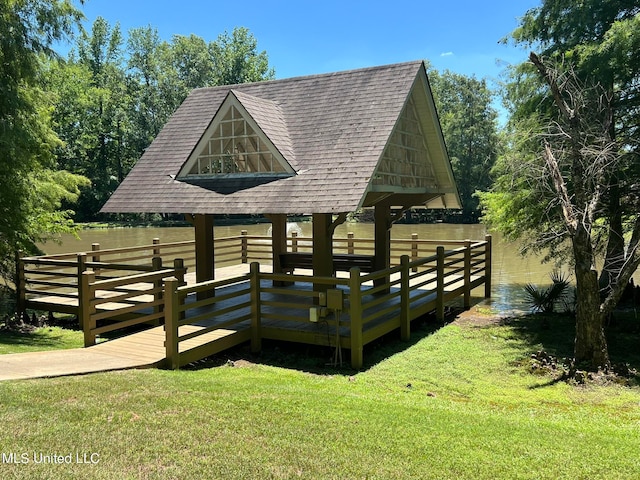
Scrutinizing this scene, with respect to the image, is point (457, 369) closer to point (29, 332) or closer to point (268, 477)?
point (268, 477)

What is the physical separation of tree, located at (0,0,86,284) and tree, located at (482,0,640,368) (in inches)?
349

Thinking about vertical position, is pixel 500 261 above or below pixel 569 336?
above

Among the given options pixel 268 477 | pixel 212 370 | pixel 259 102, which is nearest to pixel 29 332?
pixel 212 370

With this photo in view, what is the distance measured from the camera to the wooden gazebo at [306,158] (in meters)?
10.0

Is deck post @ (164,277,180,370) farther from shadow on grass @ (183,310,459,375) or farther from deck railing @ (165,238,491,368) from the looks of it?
shadow on grass @ (183,310,459,375)

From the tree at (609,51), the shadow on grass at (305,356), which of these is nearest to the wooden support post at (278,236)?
the shadow on grass at (305,356)

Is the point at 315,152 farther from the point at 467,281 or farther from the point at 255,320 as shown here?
the point at 467,281

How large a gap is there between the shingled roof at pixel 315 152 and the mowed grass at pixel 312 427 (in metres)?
3.52

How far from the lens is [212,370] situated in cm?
775

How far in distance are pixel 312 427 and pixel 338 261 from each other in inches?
307

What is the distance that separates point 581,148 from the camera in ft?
31.8

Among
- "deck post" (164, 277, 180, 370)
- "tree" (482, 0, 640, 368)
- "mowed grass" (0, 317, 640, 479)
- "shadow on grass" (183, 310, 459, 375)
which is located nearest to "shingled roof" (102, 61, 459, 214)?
"tree" (482, 0, 640, 368)

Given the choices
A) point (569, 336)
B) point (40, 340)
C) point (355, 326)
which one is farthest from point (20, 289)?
point (569, 336)

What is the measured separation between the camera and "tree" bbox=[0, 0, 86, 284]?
969cm
